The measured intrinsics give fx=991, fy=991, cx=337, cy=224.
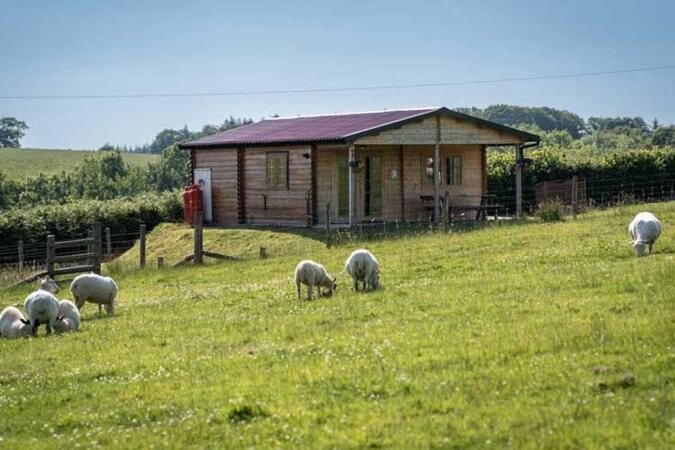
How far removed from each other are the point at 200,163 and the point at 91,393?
31805mm

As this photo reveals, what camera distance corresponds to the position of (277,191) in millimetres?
39250

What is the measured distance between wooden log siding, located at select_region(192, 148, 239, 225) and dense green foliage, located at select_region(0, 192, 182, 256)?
4.67 m

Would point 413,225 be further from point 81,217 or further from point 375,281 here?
point 81,217

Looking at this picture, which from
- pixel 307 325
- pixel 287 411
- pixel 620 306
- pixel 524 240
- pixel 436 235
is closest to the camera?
pixel 287 411

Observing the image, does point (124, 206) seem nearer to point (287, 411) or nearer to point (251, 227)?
point (251, 227)

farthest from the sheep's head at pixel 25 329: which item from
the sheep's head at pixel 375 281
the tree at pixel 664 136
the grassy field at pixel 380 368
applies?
the tree at pixel 664 136

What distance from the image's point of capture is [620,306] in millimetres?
13695

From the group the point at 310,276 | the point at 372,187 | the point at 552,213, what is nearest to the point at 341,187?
the point at 372,187

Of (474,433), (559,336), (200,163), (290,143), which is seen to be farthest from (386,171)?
(474,433)

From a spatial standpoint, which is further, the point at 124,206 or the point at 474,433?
the point at 124,206

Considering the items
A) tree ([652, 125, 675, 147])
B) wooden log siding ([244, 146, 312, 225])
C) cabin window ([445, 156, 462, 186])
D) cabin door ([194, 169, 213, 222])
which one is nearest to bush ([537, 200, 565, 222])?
cabin window ([445, 156, 462, 186])

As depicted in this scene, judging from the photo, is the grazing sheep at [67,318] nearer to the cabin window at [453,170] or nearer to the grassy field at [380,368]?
the grassy field at [380,368]

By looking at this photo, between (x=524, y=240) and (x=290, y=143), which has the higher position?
(x=290, y=143)

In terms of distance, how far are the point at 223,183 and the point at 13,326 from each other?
81.4ft
